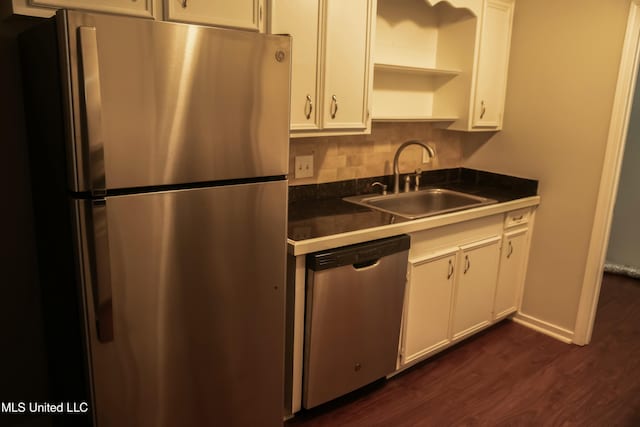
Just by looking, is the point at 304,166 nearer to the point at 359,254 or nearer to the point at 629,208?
the point at 359,254

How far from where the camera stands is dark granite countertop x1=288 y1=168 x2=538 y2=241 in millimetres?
2051

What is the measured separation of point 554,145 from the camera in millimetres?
2844

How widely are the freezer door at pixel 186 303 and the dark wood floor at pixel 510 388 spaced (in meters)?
0.66

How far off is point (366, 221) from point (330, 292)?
1.33 feet

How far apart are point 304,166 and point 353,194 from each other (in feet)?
1.36

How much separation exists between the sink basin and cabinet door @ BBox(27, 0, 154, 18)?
4.72ft

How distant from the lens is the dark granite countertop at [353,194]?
6.73 feet

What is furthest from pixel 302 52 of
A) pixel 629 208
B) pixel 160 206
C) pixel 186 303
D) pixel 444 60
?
pixel 629 208

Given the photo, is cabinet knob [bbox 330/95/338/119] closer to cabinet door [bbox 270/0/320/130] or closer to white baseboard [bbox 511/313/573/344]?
cabinet door [bbox 270/0/320/130]

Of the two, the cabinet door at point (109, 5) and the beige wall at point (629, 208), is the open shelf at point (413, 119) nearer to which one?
the cabinet door at point (109, 5)

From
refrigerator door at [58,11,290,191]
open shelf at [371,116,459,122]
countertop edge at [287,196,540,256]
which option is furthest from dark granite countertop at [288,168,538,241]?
refrigerator door at [58,11,290,191]

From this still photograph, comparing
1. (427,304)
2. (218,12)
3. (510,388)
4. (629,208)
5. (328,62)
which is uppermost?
(218,12)

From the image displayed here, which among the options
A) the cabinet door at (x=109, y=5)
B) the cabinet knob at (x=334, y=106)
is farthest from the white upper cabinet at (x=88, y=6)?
the cabinet knob at (x=334, y=106)

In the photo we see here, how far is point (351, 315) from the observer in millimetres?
2053
